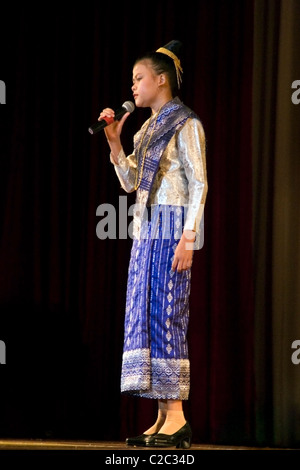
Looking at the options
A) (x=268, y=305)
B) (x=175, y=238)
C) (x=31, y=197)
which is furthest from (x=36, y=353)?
(x=175, y=238)

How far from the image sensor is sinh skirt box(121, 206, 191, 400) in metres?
2.86

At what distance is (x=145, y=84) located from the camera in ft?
10.1

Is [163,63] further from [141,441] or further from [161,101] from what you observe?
[141,441]

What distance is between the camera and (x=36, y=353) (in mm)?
4305

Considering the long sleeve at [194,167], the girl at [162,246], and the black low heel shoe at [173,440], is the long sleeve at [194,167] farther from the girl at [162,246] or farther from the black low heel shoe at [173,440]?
the black low heel shoe at [173,440]

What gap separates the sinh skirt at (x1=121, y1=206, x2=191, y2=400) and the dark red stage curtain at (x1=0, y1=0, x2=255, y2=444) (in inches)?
39.8

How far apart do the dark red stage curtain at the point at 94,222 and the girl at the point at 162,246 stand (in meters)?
0.95

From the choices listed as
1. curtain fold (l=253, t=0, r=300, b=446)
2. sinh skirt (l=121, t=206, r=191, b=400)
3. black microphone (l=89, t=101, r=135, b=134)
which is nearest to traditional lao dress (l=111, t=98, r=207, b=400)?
sinh skirt (l=121, t=206, r=191, b=400)

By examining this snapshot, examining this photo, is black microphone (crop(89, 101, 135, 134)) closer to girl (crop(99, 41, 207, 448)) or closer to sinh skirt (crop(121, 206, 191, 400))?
girl (crop(99, 41, 207, 448))

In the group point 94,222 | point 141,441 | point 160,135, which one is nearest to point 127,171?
point 160,135

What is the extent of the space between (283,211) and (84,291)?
44.2 inches

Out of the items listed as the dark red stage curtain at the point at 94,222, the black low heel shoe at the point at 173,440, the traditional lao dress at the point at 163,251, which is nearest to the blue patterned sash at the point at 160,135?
the traditional lao dress at the point at 163,251
